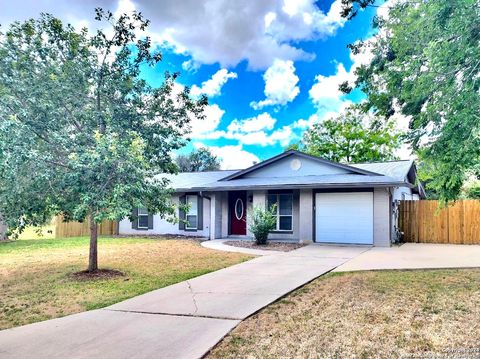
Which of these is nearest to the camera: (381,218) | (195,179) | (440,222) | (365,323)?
(365,323)

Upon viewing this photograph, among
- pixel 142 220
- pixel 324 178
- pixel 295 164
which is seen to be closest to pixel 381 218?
pixel 324 178

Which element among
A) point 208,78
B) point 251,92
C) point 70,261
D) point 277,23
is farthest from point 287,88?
point 70,261

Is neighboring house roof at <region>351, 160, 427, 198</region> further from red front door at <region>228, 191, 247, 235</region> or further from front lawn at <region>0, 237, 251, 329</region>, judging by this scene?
front lawn at <region>0, 237, 251, 329</region>

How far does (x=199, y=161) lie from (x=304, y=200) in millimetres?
29131

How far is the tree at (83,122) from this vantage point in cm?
730

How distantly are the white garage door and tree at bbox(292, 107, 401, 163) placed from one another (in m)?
17.3

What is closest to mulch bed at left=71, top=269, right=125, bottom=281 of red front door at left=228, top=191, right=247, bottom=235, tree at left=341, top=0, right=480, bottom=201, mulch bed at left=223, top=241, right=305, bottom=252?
mulch bed at left=223, top=241, right=305, bottom=252

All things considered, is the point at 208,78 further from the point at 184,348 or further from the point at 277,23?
the point at 184,348

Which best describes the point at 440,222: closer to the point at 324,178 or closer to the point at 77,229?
the point at 324,178

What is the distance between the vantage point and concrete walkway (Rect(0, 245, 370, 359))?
4148 millimetres

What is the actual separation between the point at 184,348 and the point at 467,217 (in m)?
14.7

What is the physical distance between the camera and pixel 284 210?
16406 mm

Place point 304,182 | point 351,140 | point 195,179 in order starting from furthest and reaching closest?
1. point 351,140
2. point 195,179
3. point 304,182

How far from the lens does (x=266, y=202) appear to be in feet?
54.6
